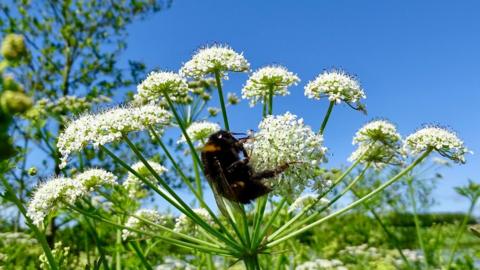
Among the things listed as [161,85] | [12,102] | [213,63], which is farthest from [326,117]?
[12,102]

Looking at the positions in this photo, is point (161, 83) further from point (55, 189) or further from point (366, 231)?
point (366, 231)

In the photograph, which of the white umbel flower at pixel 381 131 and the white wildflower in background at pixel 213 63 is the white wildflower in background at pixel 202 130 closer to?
the white wildflower in background at pixel 213 63

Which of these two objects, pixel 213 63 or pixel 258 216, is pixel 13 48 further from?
pixel 213 63

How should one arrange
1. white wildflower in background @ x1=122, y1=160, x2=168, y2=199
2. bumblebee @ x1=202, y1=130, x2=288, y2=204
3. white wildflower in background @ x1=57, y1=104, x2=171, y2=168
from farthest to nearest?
white wildflower in background @ x1=122, y1=160, x2=168, y2=199, white wildflower in background @ x1=57, y1=104, x2=171, y2=168, bumblebee @ x1=202, y1=130, x2=288, y2=204

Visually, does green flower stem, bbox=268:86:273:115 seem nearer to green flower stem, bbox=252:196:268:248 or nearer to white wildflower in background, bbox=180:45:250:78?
white wildflower in background, bbox=180:45:250:78

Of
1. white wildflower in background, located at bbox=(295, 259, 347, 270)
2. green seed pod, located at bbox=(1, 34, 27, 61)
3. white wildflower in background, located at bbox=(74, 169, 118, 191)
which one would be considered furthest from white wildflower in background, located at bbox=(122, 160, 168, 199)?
green seed pod, located at bbox=(1, 34, 27, 61)

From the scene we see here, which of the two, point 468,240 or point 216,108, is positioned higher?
point 216,108

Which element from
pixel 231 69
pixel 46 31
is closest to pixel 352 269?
pixel 231 69
